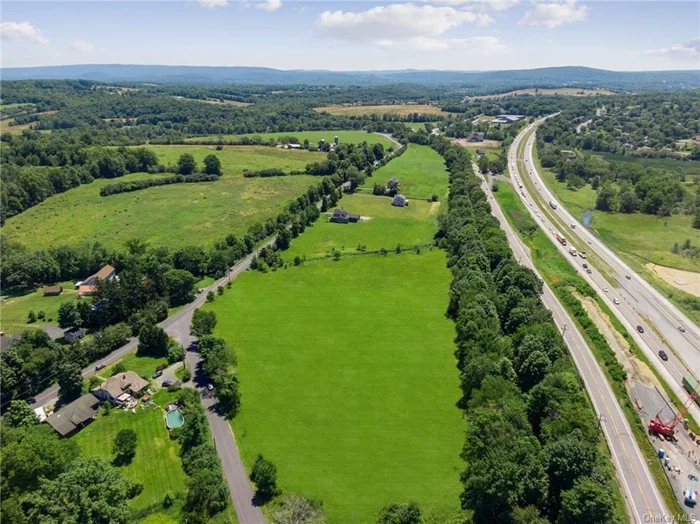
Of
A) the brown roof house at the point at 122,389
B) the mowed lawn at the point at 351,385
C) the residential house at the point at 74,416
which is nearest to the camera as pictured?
the mowed lawn at the point at 351,385

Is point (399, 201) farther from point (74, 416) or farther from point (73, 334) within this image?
point (74, 416)

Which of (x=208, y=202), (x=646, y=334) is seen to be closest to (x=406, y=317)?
(x=646, y=334)

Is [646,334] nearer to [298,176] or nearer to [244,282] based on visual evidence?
[244,282]

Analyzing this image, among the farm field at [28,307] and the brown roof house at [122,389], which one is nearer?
the brown roof house at [122,389]

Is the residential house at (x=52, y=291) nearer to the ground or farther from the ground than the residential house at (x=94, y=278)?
nearer to the ground

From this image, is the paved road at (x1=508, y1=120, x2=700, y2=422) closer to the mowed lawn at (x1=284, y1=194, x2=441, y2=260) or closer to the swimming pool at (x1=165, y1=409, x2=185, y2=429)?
the mowed lawn at (x1=284, y1=194, x2=441, y2=260)

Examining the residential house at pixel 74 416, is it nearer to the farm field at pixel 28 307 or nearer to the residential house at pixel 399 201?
the farm field at pixel 28 307

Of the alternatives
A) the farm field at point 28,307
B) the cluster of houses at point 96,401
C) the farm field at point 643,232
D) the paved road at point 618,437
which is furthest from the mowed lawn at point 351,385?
the farm field at point 643,232
